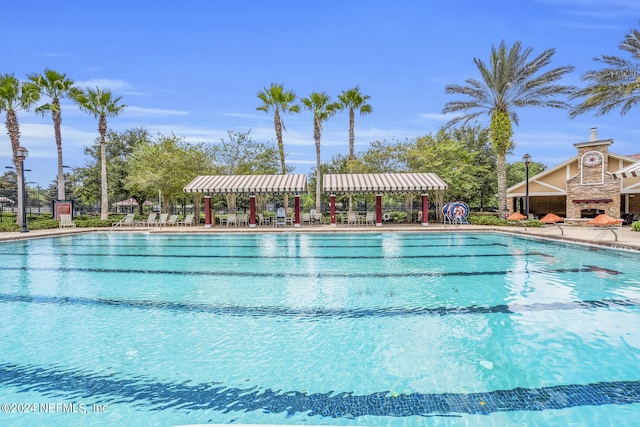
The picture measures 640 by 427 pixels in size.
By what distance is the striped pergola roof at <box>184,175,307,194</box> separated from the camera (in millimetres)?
21922

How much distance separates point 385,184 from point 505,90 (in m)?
8.81

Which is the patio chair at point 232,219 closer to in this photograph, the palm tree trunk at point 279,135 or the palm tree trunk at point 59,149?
the palm tree trunk at point 279,135

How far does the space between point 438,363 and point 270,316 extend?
2.60 meters

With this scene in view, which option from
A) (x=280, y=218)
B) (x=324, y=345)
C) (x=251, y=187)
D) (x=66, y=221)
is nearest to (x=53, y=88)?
(x=66, y=221)

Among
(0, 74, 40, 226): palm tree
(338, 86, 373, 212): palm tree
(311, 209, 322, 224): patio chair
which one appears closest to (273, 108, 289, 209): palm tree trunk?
(311, 209, 322, 224): patio chair

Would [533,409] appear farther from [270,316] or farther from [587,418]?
[270,316]

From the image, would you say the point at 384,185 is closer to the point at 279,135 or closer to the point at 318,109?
the point at 318,109

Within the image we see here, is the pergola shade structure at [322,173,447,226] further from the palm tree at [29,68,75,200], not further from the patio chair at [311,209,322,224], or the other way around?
the palm tree at [29,68,75,200]

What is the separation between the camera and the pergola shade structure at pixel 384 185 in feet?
70.5

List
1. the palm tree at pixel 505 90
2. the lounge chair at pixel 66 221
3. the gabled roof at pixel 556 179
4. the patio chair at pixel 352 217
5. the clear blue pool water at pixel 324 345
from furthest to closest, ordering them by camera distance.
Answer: the gabled roof at pixel 556 179 < the patio chair at pixel 352 217 < the lounge chair at pixel 66 221 < the palm tree at pixel 505 90 < the clear blue pool water at pixel 324 345

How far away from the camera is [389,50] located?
21625 millimetres

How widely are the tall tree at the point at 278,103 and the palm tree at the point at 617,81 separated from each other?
16.9 meters

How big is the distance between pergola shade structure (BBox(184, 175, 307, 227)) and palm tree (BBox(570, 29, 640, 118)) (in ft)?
49.4

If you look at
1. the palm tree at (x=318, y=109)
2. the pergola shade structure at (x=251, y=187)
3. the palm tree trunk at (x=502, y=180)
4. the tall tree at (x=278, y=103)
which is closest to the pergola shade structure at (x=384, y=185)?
the pergola shade structure at (x=251, y=187)
